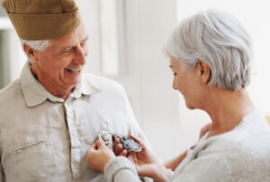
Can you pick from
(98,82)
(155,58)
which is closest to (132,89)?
(155,58)

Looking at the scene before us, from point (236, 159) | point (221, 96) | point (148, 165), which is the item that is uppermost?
point (221, 96)

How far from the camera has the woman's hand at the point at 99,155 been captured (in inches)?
68.1

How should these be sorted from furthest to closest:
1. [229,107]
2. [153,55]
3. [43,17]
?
[153,55] < [43,17] < [229,107]

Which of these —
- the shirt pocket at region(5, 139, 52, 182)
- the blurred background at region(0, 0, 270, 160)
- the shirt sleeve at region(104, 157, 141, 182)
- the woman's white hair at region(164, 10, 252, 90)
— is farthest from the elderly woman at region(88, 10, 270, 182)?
the blurred background at region(0, 0, 270, 160)

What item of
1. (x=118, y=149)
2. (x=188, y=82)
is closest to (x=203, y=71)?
(x=188, y=82)

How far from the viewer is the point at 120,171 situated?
1609 mm

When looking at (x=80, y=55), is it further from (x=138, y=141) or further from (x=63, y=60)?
(x=138, y=141)

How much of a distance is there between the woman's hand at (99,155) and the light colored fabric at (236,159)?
1.39 ft

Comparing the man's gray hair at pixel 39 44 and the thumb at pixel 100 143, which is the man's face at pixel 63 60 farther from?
the thumb at pixel 100 143

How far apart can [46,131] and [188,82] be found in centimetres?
64

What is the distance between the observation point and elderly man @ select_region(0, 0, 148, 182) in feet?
5.71

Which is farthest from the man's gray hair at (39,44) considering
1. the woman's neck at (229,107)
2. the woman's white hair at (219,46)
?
the woman's neck at (229,107)

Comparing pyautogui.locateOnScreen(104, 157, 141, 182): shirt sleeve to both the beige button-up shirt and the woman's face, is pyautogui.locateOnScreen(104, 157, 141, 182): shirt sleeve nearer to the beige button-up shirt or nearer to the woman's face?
the beige button-up shirt

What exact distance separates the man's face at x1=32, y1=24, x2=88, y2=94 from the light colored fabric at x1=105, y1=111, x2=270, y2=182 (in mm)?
680
